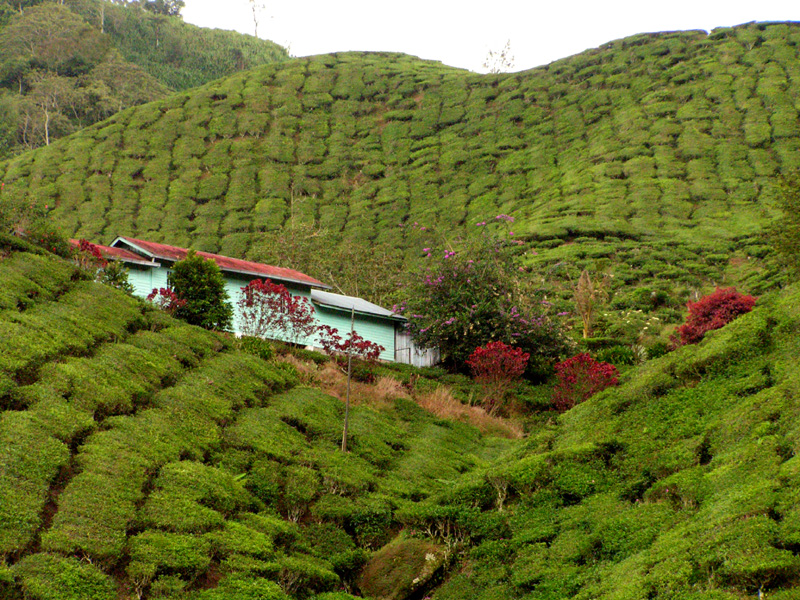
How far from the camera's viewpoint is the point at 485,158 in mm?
70938

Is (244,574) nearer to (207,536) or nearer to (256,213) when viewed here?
(207,536)

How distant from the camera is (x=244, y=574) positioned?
10.8m

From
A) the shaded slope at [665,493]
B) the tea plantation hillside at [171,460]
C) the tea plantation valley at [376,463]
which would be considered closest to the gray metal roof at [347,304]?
the tea plantation valley at [376,463]

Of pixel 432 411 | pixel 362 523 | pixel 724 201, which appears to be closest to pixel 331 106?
pixel 724 201

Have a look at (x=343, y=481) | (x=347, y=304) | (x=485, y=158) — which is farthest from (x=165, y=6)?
(x=343, y=481)

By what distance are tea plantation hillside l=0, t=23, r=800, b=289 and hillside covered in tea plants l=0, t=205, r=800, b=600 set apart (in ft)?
93.7

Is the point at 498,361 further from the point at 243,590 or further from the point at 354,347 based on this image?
the point at 243,590

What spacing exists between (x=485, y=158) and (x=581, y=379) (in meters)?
52.1

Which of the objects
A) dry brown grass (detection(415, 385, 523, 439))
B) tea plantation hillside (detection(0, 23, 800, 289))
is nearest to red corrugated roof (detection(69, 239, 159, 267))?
dry brown grass (detection(415, 385, 523, 439))

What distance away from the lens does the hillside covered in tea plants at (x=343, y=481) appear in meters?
9.52

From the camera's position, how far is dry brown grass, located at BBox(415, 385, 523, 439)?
848 inches

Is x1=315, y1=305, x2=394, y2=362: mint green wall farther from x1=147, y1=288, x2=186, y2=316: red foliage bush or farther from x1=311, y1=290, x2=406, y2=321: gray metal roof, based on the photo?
x1=147, y1=288, x2=186, y2=316: red foliage bush

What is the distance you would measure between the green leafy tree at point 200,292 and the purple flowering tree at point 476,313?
8.21 metres

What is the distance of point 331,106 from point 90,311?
2755 inches
